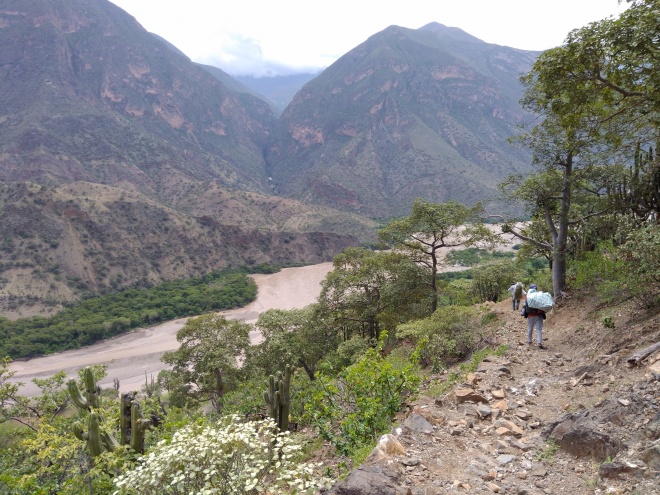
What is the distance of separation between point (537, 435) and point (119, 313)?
5774 cm

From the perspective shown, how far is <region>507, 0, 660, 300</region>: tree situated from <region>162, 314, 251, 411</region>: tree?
14.7 m

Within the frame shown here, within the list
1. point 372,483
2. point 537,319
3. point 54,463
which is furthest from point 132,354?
point 372,483

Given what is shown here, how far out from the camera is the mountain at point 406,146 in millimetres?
128375

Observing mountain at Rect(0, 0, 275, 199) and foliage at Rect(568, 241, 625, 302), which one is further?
mountain at Rect(0, 0, 275, 199)

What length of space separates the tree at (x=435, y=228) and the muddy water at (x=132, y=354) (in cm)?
2488

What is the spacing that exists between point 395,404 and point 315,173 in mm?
151368

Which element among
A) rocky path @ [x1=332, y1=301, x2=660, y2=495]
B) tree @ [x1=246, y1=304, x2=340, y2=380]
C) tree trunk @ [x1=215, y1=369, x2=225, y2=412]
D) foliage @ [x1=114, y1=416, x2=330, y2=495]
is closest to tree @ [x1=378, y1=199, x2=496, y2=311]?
tree @ [x1=246, y1=304, x2=340, y2=380]

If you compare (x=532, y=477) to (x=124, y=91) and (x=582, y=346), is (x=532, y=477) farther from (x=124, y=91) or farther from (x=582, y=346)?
(x=124, y=91)

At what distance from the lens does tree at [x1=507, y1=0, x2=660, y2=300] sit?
19.4 feet

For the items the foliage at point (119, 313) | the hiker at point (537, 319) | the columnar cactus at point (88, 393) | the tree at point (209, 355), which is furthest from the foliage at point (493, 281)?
the foliage at point (119, 313)

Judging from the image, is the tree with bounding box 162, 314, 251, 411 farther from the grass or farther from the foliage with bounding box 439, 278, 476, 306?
the grass

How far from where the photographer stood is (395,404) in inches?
221

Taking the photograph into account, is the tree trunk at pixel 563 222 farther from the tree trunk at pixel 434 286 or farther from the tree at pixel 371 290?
the tree at pixel 371 290

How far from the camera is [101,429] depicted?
6.14m
